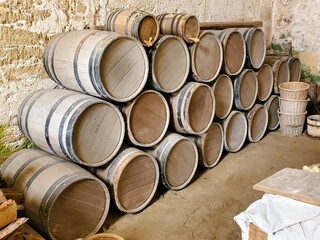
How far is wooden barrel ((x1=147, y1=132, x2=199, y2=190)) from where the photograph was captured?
9.60 feet

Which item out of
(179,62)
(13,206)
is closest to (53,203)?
(13,206)

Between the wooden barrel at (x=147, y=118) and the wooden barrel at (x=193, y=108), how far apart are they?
15 cm

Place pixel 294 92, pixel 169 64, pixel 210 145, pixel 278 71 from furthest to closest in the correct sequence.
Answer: pixel 278 71 < pixel 294 92 < pixel 210 145 < pixel 169 64

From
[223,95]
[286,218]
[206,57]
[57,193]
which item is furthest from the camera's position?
[223,95]

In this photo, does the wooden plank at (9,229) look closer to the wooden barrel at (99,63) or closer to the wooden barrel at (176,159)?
the wooden barrel at (99,63)

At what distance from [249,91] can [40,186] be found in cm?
271

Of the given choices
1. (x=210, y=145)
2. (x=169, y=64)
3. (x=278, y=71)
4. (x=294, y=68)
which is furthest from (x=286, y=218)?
(x=294, y=68)

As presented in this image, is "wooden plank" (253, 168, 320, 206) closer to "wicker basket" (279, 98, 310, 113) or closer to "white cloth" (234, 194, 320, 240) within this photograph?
"white cloth" (234, 194, 320, 240)

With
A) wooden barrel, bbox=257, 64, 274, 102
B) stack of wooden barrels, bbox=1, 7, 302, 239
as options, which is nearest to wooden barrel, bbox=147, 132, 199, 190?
stack of wooden barrels, bbox=1, 7, 302, 239

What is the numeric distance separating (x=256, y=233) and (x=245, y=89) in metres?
2.44

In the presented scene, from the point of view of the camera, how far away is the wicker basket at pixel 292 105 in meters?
4.35

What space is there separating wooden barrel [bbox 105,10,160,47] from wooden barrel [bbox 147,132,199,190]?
2.93 feet

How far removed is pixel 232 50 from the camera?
11.8 feet

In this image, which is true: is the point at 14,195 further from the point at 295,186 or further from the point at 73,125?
the point at 295,186
